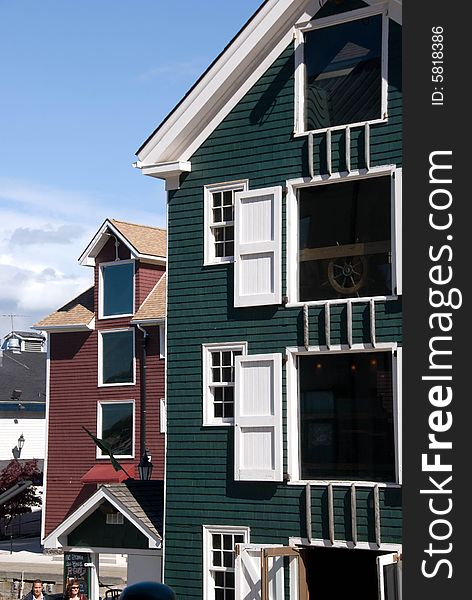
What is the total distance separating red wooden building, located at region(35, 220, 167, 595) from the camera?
38500 mm

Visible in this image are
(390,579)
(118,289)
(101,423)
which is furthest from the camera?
(101,423)

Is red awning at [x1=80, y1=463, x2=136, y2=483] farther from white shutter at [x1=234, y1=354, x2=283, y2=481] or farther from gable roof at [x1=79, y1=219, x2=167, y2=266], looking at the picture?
white shutter at [x1=234, y1=354, x2=283, y2=481]

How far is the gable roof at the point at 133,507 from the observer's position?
2178cm

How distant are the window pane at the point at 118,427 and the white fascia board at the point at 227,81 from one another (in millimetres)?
18157

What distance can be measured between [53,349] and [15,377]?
2378 centimetres

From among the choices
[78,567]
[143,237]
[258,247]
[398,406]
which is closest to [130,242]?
[143,237]

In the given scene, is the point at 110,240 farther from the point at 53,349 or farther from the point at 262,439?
the point at 262,439

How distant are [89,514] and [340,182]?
790cm

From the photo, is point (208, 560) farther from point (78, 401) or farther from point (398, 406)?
point (78, 401)

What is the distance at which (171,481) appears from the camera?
849 inches

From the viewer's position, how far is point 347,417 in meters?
19.6

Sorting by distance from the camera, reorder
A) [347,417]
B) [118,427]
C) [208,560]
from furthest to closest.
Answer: [118,427]
[208,560]
[347,417]

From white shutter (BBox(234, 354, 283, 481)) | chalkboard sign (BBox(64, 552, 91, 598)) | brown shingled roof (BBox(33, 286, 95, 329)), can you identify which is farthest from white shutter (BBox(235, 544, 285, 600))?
brown shingled roof (BBox(33, 286, 95, 329))

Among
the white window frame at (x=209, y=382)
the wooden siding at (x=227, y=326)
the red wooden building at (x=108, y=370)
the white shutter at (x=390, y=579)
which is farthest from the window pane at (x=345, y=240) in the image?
the red wooden building at (x=108, y=370)
